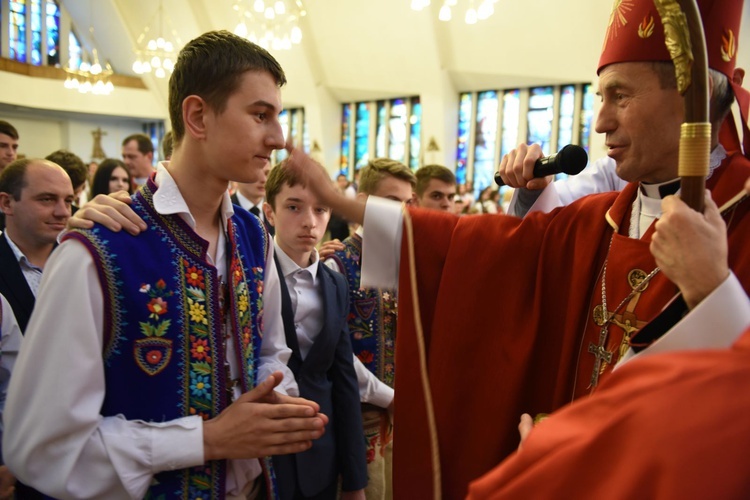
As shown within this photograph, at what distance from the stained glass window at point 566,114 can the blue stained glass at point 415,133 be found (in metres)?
3.93

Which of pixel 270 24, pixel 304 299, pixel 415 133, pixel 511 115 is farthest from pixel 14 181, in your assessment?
pixel 415 133

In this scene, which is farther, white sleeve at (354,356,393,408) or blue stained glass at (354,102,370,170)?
blue stained glass at (354,102,370,170)

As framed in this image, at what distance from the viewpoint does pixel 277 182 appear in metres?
2.80

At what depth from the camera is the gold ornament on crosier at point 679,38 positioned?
1226 mm

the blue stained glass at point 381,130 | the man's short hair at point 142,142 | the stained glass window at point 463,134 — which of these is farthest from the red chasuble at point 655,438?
the blue stained glass at point 381,130

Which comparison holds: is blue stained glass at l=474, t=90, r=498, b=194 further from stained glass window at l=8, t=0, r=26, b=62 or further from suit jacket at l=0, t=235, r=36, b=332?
stained glass window at l=8, t=0, r=26, b=62

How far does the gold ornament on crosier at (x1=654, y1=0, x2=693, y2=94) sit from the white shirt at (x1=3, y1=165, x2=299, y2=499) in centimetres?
139

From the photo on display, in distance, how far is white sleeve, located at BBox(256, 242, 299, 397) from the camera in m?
1.92

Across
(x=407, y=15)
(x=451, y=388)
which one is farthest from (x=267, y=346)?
(x=407, y=15)

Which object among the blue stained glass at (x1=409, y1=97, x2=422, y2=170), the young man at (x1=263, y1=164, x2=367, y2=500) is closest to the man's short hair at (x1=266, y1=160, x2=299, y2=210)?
the young man at (x1=263, y1=164, x2=367, y2=500)

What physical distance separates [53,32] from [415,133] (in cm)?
1291

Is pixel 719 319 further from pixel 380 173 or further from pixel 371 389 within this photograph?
pixel 380 173

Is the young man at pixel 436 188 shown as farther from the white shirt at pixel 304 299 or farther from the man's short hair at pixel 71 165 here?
the man's short hair at pixel 71 165

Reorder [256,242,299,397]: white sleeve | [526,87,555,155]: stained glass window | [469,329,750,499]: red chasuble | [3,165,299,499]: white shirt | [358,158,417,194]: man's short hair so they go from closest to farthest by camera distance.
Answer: [469,329,750,499]: red chasuble → [3,165,299,499]: white shirt → [256,242,299,397]: white sleeve → [358,158,417,194]: man's short hair → [526,87,555,155]: stained glass window
